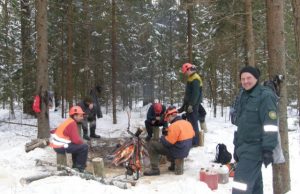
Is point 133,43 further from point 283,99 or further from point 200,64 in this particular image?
point 283,99

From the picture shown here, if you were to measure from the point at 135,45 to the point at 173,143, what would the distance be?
2251 cm

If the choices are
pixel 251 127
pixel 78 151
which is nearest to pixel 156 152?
pixel 78 151

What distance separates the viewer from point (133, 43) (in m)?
29.8

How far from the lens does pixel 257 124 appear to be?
5.11 meters

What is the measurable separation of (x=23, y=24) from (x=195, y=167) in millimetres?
13314

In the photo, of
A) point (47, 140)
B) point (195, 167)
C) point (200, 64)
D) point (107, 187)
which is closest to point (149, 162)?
point (195, 167)

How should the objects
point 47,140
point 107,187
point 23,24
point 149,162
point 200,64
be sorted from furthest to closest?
point 200,64 → point 23,24 → point 47,140 → point 149,162 → point 107,187

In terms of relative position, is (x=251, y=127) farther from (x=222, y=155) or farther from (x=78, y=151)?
(x=78, y=151)

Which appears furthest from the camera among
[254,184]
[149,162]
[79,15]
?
[79,15]

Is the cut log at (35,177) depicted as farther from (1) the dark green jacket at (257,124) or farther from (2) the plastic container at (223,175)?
(1) the dark green jacket at (257,124)

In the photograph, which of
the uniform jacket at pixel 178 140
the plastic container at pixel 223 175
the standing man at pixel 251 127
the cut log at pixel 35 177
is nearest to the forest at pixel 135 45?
the standing man at pixel 251 127

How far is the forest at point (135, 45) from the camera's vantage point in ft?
37.2

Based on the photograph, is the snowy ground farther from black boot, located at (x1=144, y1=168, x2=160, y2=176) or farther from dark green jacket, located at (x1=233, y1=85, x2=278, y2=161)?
dark green jacket, located at (x1=233, y1=85, x2=278, y2=161)

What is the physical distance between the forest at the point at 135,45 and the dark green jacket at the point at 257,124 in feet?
4.11
